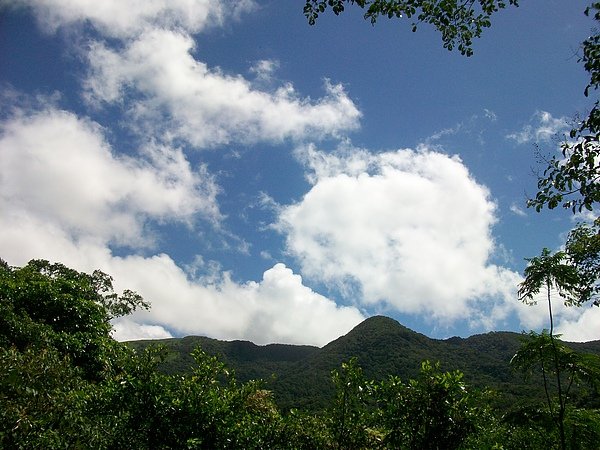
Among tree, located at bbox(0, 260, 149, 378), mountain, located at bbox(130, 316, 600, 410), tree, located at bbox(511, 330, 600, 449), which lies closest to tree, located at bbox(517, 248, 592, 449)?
tree, located at bbox(511, 330, 600, 449)

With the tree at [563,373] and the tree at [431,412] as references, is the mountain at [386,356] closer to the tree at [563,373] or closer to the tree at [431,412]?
the tree at [563,373]

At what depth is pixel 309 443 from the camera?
727 cm

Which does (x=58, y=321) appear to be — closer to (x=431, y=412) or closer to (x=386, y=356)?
(x=431, y=412)

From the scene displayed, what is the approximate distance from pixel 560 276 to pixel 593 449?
452 cm

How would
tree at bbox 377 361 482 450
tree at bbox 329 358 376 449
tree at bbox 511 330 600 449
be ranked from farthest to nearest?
tree at bbox 511 330 600 449
tree at bbox 329 358 376 449
tree at bbox 377 361 482 450

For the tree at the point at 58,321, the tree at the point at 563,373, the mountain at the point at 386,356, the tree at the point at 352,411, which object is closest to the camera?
the tree at the point at 352,411

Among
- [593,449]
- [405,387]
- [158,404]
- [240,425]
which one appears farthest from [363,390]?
[593,449]

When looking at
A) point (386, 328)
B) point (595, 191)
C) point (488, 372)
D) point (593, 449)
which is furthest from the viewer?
point (386, 328)

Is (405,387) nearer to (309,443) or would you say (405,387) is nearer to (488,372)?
(309,443)

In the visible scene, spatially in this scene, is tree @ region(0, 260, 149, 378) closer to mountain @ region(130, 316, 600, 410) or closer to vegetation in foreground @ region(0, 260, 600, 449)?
vegetation in foreground @ region(0, 260, 600, 449)

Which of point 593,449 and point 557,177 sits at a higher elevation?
point 557,177

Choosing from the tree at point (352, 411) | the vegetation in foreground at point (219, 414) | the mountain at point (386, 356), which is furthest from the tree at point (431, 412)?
the mountain at point (386, 356)

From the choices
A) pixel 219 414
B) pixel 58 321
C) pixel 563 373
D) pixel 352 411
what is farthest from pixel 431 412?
pixel 58 321

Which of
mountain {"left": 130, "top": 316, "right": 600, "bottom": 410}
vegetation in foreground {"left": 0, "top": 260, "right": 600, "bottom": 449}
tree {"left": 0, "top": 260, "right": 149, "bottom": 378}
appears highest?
mountain {"left": 130, "top": 316, "right": 600, "bottom": 410}
